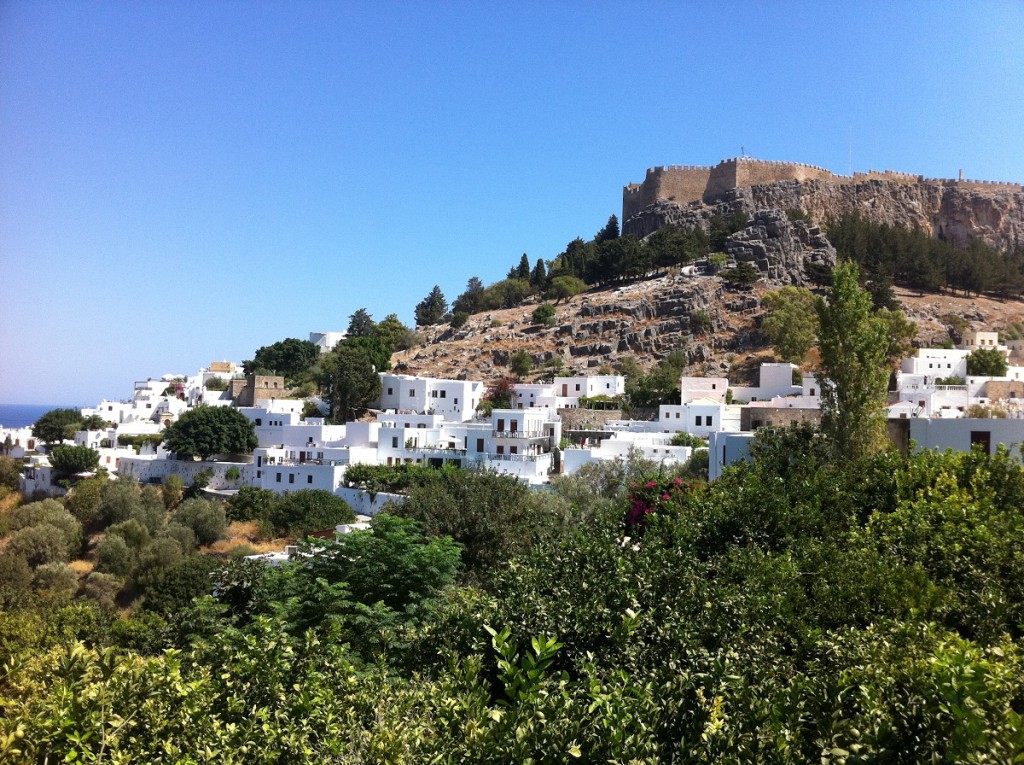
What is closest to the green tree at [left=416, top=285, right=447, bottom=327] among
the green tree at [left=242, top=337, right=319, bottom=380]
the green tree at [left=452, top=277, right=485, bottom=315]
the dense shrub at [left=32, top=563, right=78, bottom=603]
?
the green tree at [left=452, top=277, right=485, bottom=315]

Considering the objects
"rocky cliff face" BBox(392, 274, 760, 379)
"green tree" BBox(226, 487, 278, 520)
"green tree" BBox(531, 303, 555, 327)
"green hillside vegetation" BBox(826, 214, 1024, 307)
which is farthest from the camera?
"green hillside vegetation" BBox(826, 214, 1024, 307)

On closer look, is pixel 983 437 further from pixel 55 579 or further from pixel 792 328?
pixel 792 328

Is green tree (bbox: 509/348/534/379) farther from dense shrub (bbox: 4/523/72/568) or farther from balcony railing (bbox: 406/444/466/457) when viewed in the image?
dense shrub (bbox: 4/523/72/568)

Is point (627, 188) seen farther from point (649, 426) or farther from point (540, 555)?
point (540, 555)

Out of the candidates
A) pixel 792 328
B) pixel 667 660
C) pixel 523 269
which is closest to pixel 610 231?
pixel 523 269

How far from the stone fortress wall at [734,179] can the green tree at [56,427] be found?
46.3m

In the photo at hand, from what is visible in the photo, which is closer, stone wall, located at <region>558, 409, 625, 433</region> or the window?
the window

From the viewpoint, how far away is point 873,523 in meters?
7.76

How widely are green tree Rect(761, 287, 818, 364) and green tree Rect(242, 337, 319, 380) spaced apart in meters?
28.8

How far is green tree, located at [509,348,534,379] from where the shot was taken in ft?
154

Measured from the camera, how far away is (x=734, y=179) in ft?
209

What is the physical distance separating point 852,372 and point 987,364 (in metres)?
28.6

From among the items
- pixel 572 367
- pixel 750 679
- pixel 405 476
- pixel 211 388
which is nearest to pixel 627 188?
pixel 572 367

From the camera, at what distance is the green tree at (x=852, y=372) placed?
41.0 ft
